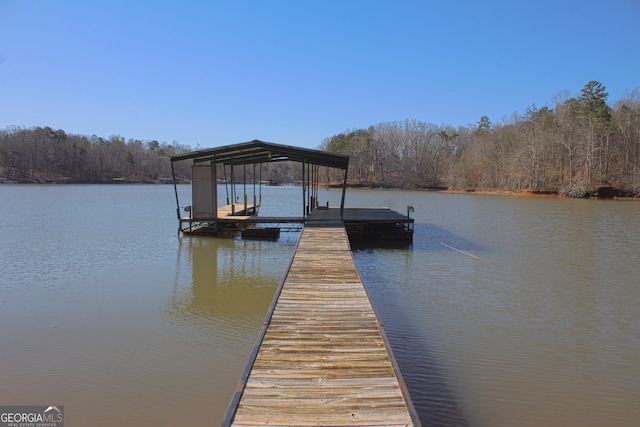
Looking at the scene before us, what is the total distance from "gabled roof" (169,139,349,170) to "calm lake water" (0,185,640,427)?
143 inches

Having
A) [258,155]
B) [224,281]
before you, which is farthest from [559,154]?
[224,281]

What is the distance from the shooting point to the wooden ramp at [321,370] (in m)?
3.09

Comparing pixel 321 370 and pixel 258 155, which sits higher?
pixel 258 155

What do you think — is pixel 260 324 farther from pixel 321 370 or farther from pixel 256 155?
pixel 256 155

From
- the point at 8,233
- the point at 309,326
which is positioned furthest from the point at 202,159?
the point at 309,326

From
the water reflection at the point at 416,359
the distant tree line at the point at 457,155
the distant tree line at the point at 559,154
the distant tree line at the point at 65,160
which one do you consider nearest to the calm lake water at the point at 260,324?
the water reflection at the point at 416,359

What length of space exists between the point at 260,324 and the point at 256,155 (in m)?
12.6

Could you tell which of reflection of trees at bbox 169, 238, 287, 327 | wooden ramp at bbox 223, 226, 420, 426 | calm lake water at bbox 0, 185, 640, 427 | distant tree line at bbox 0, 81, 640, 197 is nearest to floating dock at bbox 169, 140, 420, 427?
wooden ramp at bbox 223, 226, 420, 426

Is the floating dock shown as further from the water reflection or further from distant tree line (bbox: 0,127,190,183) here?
distant tree line (bbox: 0,127,190,183)

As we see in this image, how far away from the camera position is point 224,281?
32.3 feet

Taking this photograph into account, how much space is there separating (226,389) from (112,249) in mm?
10385

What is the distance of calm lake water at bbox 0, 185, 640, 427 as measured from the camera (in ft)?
14.8

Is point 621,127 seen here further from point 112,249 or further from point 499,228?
point 112,249

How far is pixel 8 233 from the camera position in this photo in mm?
16062
